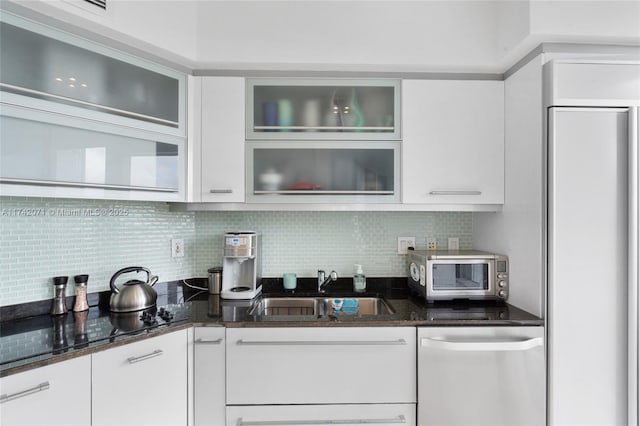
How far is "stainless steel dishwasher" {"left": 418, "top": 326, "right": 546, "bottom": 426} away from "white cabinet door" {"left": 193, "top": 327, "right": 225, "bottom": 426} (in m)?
0.87

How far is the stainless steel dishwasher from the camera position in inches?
58.3

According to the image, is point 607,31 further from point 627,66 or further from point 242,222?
point 242,222

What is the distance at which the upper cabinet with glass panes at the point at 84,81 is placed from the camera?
1.25m

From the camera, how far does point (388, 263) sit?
217 cm

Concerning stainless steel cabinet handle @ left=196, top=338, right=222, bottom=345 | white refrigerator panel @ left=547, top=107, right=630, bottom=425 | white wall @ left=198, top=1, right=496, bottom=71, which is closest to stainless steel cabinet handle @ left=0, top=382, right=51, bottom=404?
stainless steel cabinet handle @ left=196, top=338, right=222, bottom=345

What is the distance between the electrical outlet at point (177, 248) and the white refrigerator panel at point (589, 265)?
6.41 feet

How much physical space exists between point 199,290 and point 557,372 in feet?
6.27

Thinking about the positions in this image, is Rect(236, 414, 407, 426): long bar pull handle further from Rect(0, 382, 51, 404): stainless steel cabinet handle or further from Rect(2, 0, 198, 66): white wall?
Rect(2, 0, 198, 66): white wall

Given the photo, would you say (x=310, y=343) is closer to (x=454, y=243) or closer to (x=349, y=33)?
(x=454, y=243)

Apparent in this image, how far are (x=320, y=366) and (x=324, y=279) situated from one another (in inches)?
25.7

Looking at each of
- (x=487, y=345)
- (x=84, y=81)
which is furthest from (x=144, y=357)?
(x=487, y=345)

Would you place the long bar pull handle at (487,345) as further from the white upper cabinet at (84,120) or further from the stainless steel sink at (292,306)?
the white upper cabinet at (84,120)

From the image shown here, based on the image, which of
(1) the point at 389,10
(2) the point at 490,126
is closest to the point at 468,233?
(2) the point at 490,126

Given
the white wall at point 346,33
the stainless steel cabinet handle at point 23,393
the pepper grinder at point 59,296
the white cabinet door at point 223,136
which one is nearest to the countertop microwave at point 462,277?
the white wall at point 346,33
